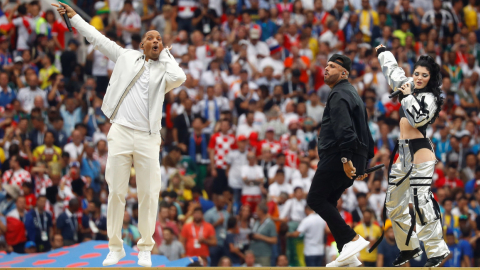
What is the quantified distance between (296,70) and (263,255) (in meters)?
4.81

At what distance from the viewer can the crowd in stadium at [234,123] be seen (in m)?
13.2

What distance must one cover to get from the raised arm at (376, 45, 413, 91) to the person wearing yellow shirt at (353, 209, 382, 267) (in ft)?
17.5

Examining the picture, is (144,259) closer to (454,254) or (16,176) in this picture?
(16,176)

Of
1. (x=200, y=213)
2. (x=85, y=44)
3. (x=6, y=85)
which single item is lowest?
(x=200, y=213)

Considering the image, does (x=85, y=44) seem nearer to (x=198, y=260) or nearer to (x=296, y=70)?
(x=296, y=70)

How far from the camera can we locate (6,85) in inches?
604

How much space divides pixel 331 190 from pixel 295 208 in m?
5.88

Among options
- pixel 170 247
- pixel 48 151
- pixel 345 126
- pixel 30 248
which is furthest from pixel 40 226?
pixel 345 126

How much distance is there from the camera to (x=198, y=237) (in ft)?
42.9

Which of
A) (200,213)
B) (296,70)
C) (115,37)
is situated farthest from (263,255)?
(115,37)

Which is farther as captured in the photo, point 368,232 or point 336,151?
point 368,232

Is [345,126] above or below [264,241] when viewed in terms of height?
above

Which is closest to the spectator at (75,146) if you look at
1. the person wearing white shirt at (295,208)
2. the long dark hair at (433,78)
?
the person wearing white shirt at (295,208)

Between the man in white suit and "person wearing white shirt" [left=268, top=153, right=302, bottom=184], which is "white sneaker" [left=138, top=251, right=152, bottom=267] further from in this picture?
"person wearing white shirt" [left=268, top=153, right=302, bottom=184]
